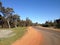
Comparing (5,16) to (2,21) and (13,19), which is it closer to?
(2,21)

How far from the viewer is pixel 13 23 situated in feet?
290

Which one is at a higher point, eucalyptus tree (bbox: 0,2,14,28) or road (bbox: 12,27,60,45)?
eucalyptus tree (bbox: 0,2,14,28)

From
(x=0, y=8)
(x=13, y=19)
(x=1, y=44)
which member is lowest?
(x=1, y=44)

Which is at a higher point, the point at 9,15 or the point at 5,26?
the point at 9,15

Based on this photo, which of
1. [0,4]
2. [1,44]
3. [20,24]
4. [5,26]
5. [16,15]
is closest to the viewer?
[1,44]

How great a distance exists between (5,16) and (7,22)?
13.5 ft

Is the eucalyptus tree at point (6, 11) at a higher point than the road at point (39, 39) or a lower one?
higher

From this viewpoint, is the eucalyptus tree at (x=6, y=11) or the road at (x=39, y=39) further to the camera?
the eucalyptus tree at (x=6, y=11)

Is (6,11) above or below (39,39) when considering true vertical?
above

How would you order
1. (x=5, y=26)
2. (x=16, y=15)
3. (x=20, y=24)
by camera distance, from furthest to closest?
1. (x=20, y=24)
2. (x=16, y=15)
3. (x=5, y=26)

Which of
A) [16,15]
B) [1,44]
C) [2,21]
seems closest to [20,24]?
[16,15]

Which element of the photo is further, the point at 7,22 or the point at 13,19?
the point at 13,19

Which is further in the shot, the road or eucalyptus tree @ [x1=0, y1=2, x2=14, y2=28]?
eucalyptus tree @ [x1=0, y1=2, x2=14, y2=28]

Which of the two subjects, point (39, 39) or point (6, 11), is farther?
Result: point (6, 11)
